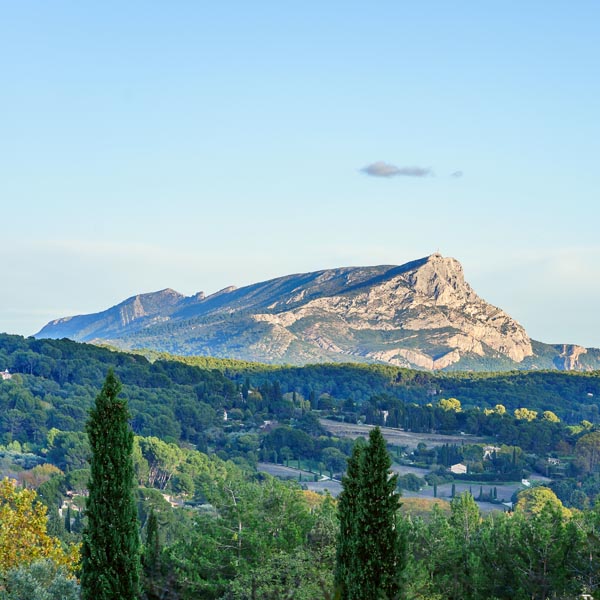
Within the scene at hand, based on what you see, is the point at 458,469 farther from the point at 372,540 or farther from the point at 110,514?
the point at 110,514

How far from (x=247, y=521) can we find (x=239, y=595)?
330cm

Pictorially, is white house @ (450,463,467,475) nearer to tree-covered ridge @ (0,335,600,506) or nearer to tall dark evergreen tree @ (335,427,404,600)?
tree-covered ridge @ (0,335,600,506)

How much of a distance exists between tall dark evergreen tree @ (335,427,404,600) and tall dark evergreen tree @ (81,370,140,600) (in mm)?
4704

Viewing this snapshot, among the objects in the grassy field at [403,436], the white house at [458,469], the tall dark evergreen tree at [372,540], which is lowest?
the white house at [458,469]

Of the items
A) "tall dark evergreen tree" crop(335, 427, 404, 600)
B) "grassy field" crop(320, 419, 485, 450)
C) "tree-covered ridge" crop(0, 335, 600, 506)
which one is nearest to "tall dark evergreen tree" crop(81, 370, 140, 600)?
"tall dark evergreen tree" crop(335, 427, 404, 600)

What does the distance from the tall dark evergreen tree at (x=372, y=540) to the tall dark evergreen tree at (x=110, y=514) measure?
470cm

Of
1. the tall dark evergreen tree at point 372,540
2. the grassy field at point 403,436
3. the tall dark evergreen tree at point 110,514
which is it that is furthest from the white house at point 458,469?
the tall dark evergreen tree at point 372,540

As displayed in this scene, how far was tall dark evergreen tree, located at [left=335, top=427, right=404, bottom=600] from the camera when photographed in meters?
20.4

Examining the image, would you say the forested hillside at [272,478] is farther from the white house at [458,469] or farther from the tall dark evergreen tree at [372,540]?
the white house at [458,469]

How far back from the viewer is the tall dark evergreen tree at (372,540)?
66.9 feet

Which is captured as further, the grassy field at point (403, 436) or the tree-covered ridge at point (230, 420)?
the grassy field at point (403, 436)

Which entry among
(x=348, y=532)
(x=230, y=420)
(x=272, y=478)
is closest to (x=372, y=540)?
(x=348, y=532)

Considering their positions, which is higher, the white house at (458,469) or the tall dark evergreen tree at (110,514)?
the tall dark evergreen tree at (110,514)

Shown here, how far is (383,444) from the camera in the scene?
20.8 m
